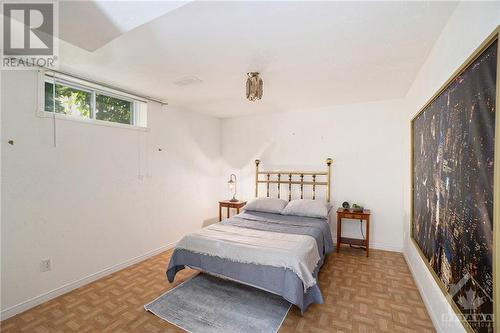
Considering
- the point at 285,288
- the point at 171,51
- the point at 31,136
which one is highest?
the point at 171,51

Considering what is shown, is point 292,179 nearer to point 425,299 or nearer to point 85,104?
point 425,299

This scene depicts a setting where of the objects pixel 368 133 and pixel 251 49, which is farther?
pixel 368 133

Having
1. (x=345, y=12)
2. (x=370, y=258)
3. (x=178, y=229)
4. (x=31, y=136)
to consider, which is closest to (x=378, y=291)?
(x=370, y=258)

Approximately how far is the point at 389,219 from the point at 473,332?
280 centimetres

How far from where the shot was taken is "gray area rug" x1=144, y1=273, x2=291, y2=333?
2.10 metres

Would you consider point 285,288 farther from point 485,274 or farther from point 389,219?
point 389,219

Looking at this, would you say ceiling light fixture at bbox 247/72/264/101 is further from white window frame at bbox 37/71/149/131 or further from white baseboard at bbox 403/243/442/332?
white baseboard at bbox 403/243/442/332

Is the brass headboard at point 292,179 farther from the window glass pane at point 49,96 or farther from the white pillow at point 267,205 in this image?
the window glass pane at point 49,96

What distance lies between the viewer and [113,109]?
130 inches

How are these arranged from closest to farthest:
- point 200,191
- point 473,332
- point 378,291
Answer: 1. point 473,332
2. point 378,291
3. point 200,191

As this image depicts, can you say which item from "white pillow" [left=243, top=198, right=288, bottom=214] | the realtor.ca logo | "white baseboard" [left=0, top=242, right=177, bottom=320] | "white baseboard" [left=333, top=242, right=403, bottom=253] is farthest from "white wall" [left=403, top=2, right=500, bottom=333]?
"white baseboard" [left=0, top=242, right=177, bottom=320]

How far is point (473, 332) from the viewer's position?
4.19 ft

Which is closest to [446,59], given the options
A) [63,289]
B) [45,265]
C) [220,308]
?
[220,308]
